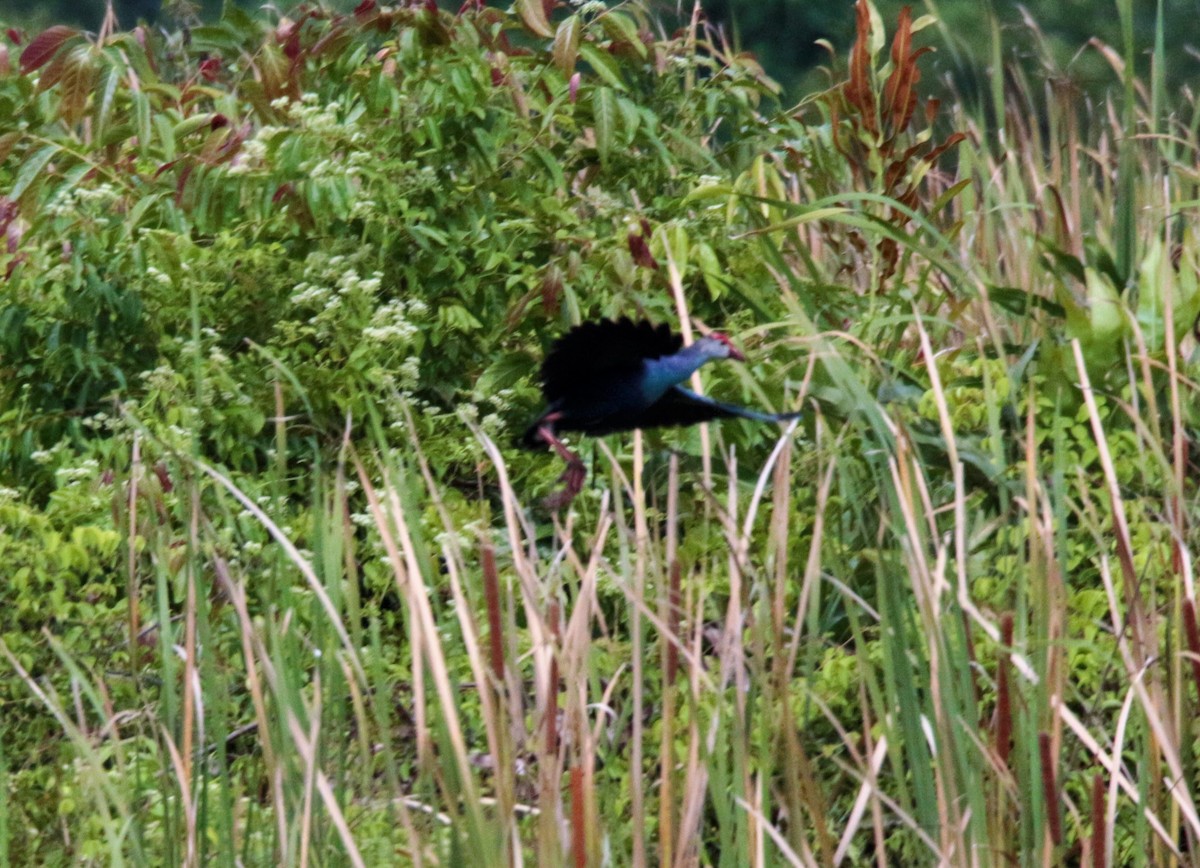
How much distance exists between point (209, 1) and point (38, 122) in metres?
7.93

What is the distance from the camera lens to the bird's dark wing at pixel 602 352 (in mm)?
1553

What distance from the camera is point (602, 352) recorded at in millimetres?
1556

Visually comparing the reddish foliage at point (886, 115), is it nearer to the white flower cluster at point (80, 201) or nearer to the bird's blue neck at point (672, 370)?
the white flower cluster at point (80, 201)

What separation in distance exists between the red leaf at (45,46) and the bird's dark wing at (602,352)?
1.75 meters

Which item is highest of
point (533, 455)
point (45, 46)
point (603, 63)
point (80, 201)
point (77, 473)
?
point (45, 46)

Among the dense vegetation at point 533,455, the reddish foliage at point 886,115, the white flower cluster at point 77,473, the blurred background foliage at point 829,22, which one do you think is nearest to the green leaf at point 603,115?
the dense vegetation at point 533,455

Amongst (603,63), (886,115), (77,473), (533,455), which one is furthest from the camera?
(886,115)

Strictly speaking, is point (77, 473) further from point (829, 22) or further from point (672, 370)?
point (829, 22)

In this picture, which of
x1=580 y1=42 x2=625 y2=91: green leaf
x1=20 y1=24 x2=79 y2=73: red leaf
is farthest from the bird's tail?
x1=20 y1=24 x2=79 y2=73: red leaf

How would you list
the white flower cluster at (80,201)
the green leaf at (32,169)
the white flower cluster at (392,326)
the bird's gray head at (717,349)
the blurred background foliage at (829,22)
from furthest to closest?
the blurred background foliage at (829,22), the green leaf at (32,169), the white flower cluster at (80,201), the white flower cluster at (392,326), the bird's gray head at (717,349)

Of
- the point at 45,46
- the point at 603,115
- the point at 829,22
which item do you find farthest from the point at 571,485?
the point at 829,22

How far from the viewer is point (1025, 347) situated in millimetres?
2873

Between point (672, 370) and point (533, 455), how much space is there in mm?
1336

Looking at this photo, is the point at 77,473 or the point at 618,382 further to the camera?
the point at 77,473
